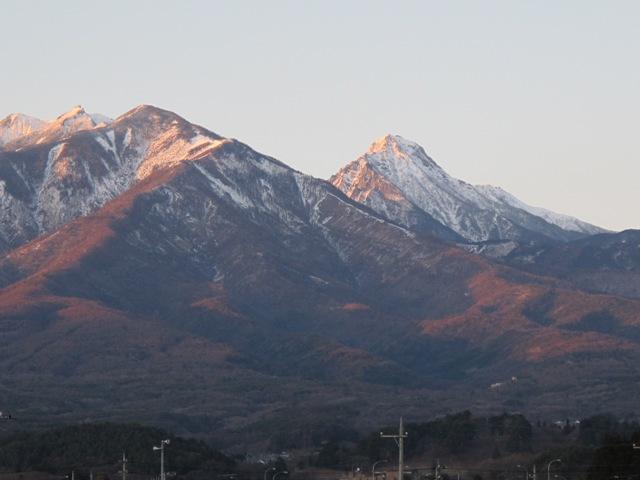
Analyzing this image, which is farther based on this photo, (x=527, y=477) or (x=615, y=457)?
(x=527, y=477)

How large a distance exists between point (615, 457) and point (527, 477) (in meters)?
17.9

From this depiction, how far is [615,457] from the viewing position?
599 feet

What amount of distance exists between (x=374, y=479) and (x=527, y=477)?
1673 cm

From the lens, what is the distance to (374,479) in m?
194

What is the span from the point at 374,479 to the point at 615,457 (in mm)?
25416

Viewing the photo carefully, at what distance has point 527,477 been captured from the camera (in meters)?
199
